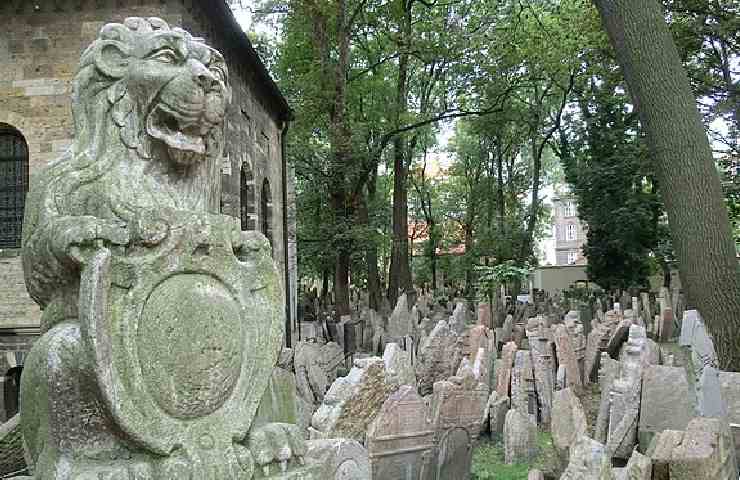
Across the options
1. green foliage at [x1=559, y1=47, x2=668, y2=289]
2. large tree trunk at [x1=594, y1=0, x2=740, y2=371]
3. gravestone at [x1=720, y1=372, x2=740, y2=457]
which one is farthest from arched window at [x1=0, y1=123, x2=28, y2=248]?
green foliage at [x1=559, y1=47, x2=668, y2=289]

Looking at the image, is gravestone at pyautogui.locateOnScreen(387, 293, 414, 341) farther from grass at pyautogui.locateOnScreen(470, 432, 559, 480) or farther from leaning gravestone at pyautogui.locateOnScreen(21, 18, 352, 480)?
leaning gravestone at pyautogui.locateOnScreen(21, 18, 352, 480)

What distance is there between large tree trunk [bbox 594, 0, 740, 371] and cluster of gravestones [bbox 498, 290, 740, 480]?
33.6 inches

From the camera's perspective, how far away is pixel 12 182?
42.9 feet

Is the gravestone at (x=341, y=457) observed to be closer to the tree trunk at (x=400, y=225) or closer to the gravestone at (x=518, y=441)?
the gravestone at (x=518, y=441)

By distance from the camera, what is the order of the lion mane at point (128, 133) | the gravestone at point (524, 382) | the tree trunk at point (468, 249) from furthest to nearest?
1. the tree trunk at point (468, 249)
2. the gravestone at point (524, 382)
3. the lion mane at point (128, 133)

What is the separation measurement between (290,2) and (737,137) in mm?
12754

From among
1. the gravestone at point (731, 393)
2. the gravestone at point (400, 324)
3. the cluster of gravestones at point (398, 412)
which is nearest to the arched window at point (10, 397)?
the cluster of gravestones at point (398, 412)

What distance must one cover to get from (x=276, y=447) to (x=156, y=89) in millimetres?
1611

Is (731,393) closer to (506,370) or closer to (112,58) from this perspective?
(506,370)

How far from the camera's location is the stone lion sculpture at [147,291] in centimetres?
275

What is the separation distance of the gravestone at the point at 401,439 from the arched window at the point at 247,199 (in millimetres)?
12283

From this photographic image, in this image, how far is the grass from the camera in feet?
20.5

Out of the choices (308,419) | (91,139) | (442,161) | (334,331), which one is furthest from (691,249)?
(442,161)

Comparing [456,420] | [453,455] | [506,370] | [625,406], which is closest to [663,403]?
[625,406]
